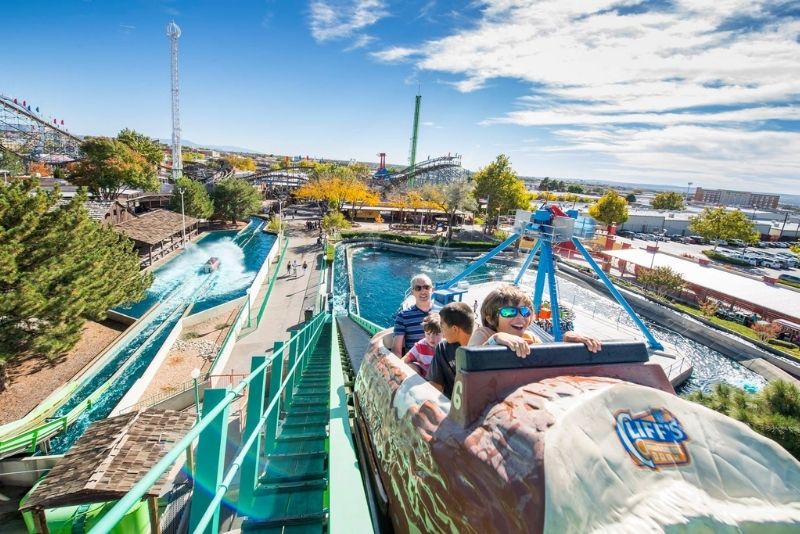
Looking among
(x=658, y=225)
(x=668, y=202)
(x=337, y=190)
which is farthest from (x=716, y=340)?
(x=668, y=202)

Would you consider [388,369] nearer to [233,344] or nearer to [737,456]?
Result: [737,456]

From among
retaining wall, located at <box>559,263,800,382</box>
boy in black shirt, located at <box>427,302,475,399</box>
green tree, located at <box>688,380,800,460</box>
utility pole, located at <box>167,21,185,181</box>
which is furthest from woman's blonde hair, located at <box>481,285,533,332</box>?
utility pole, located at <box>167,21,185,181</box>

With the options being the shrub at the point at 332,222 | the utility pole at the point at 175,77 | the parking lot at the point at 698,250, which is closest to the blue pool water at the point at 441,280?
the shrub at the point at 332,222

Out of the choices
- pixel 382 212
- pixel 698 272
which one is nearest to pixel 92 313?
pixel 698 272

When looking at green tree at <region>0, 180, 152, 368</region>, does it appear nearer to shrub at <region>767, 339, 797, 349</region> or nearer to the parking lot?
shrub at <region>767, 339, 797, 349</region>

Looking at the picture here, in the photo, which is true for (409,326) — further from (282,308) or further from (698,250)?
(698,250)

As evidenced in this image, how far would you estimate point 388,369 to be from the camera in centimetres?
283

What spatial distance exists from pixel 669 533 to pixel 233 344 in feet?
51.6

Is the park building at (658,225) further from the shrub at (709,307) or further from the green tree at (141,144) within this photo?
the green tree at (141,144)

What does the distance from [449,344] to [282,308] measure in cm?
1754

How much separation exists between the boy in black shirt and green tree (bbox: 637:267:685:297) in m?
23.9

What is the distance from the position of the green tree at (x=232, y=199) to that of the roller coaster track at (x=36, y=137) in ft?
82.3

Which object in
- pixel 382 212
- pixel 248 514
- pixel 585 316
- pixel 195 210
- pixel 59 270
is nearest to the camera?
pixel 248 514

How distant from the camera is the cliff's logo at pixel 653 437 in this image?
1.44 metres
